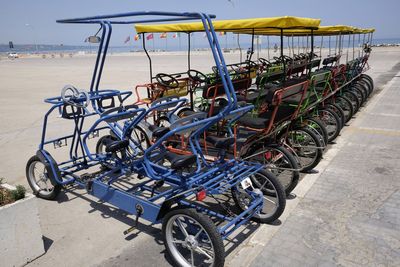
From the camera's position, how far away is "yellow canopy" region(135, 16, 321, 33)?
4.80m

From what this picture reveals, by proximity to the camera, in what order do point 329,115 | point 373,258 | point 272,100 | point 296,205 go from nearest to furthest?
1. point 373,258
2. point 296,205
3. point 272,100
4. point 329,115

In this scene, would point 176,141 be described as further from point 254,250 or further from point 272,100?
point 254,250

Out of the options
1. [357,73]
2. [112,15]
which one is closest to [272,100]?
[112,15]

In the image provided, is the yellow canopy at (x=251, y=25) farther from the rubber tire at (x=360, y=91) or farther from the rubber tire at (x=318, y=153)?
the rubber tire at (x=360, y=91)

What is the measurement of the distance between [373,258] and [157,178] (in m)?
2.19

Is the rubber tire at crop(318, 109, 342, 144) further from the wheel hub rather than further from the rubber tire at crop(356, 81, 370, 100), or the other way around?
the wheel hub

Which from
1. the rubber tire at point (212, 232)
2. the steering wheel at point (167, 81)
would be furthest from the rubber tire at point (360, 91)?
the rubber tire at point (212, 232)

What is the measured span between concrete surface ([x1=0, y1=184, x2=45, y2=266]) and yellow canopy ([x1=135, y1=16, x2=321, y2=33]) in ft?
12.1

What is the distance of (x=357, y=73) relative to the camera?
10.1m

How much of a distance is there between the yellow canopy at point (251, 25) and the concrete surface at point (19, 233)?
3693 mm

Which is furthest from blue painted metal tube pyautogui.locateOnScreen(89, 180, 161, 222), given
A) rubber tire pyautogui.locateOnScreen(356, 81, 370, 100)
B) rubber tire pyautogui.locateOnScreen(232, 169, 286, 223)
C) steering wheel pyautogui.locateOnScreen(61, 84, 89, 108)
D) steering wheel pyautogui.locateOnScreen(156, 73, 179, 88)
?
rubber tire pyautogui.locateOnScreen(356, 81, 370, 100)

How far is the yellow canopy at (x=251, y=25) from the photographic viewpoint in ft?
15.7

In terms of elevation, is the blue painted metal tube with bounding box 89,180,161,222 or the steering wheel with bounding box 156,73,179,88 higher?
the steering wheel with bounding box 156,73,179,88

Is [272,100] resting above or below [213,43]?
below
